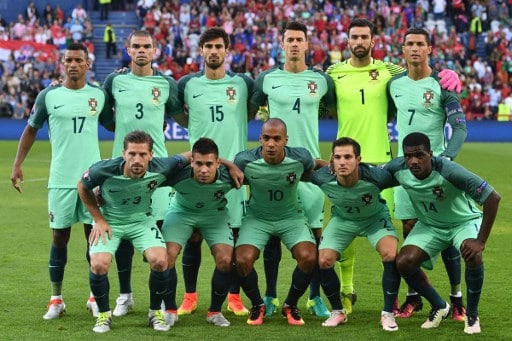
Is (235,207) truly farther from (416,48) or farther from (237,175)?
(416,48)

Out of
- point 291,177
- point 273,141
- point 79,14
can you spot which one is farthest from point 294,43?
point 79,14

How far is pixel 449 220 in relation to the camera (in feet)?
27.1

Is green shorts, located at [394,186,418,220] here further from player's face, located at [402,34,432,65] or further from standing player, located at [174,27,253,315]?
standing player, located at [174,27,253,315]

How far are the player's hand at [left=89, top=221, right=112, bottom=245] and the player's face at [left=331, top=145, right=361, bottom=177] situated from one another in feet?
6.12

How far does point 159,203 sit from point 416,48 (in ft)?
8.42

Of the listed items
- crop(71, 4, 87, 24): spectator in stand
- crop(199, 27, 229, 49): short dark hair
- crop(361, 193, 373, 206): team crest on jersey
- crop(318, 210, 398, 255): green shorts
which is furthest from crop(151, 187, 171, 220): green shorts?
crop(71, 4, 87, 24): spectator in stand

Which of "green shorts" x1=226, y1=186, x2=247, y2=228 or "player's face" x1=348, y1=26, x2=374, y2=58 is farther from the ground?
"player's face" x1=348, y1=26, x2=374, y2=58

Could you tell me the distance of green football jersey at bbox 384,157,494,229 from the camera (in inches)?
312

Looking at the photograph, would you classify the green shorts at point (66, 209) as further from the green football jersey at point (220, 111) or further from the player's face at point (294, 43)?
the player's face at point (294, 43)

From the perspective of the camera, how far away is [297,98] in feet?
29.5

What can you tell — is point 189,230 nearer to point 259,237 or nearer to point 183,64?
point 259,237

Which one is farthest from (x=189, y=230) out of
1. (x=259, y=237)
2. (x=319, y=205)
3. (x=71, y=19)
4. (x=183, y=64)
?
(x=71, y=19)

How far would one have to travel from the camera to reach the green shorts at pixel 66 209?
344 inches

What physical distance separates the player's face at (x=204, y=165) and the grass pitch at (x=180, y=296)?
120 cm
